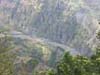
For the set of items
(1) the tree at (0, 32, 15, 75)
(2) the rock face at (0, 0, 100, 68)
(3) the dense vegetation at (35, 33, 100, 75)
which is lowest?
(2) the rock face at (0, 0, 100, 68)

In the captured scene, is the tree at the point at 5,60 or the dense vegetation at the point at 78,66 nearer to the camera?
the dense vegetation at the point at 78,66

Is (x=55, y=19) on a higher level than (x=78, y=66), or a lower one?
lower

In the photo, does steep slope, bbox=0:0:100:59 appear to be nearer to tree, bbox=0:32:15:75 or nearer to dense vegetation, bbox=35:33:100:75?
tree, bbox=0:32:15:75

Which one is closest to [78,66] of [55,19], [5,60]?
[5,60]

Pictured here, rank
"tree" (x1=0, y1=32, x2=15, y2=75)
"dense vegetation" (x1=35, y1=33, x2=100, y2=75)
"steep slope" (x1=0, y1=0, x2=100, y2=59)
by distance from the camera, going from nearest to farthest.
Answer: "dense vegetation" (x1=35, y1=33, x2=100, y2=75)
"tree" (x1=0, y1=32, x2=15, y2=75)
"steep slope" (x1=0, y1=0, x2=100, y2=59)

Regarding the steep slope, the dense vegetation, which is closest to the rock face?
the steep slope

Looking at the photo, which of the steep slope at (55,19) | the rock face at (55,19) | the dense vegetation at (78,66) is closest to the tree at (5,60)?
the dense vegetation at (78,66)

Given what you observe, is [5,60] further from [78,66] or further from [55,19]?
[55,19]

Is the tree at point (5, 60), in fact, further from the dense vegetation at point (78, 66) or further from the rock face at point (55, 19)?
the rock face at point (55, 19)

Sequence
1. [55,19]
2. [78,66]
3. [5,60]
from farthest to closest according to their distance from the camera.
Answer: [55,19]
[5,60]
[78,66]

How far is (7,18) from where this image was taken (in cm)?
13188

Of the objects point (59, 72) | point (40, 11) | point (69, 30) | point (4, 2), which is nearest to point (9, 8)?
point (4, 2)

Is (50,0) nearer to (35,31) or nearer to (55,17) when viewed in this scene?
(55,17)

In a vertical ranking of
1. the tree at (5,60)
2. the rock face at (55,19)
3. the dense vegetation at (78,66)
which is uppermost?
the dense vegetation at (78,66)
